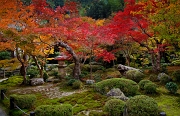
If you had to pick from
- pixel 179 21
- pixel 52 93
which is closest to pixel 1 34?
pixel 52 93

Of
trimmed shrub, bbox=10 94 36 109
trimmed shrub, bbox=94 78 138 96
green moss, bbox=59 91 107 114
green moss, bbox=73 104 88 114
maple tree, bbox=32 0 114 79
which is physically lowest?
green moss, bbox=73 104 88 114

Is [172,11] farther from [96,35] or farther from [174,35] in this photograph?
[96,35]

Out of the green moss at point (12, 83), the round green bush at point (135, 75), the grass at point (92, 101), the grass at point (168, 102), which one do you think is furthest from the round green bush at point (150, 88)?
the green moss at point (12, 83)

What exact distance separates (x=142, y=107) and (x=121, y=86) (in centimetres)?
375

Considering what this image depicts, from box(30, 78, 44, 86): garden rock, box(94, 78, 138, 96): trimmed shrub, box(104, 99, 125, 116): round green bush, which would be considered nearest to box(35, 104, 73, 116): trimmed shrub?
box(104, 99, 125, 116): round green bush

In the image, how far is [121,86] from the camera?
463 inches

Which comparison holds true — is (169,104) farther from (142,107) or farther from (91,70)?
(91,70)

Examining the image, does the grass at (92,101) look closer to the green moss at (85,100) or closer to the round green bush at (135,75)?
the green moss at (85,100)

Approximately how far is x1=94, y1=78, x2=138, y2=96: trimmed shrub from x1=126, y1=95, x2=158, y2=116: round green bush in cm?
334

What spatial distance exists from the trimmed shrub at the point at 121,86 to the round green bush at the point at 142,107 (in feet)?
11.0

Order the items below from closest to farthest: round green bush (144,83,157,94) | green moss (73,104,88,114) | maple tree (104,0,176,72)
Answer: green moss (73,104,88,114), round green bush (144,83,157,94), maple tree (104,0,176,72)

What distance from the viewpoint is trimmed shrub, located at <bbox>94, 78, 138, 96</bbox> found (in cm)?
1163

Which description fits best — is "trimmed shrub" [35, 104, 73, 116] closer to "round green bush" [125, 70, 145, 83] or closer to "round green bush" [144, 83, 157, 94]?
"round green bush" [144, 83, 157, 94]

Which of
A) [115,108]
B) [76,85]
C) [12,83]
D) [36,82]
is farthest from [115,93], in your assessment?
[12,83]
